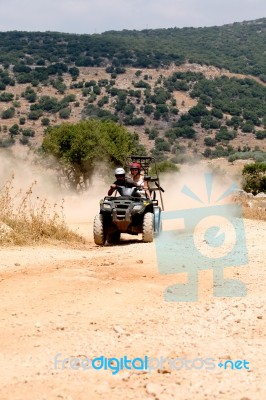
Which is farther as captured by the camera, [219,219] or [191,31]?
[191,31]

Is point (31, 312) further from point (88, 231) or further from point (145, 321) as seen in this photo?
point (88, 231)

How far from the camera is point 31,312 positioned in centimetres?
658

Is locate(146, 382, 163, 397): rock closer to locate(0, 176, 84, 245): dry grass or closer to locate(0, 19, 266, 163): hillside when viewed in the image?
locate(0, 176, 84, 245): dry grass

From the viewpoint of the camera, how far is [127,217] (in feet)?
39.7

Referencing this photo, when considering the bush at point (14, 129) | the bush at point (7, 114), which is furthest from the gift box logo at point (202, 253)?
the bush at point (7, 114)

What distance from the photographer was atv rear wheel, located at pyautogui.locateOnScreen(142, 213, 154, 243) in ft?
39.4

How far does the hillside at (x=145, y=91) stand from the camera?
70.5m

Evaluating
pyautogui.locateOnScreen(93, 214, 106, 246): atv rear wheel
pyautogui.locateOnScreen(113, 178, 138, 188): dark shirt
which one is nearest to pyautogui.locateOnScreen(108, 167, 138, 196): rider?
pyautogui.locateOnScreen(113, 178, 138, 188): dark shirt

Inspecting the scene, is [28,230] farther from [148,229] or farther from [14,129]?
[14,129]

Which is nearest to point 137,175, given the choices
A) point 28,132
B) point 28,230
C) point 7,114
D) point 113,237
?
point 113,237

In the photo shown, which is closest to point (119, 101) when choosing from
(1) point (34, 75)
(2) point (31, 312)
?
(1) point (34, 75)

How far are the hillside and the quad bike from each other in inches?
1792

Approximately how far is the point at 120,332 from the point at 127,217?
20.6 ft

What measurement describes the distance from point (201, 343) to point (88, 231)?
1035 centimetres
